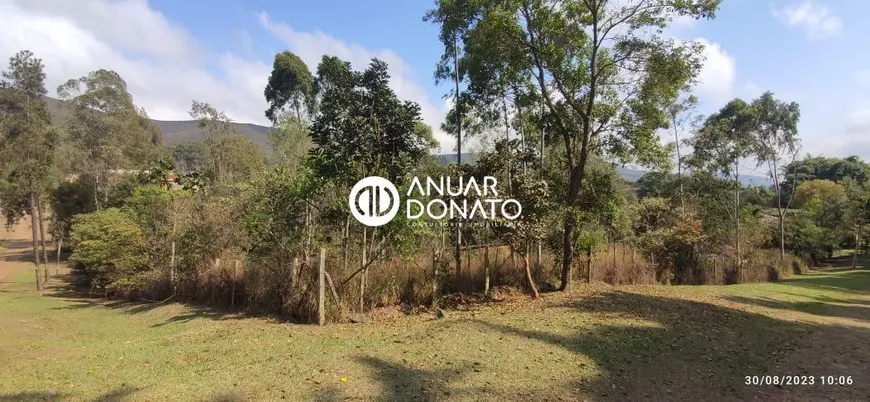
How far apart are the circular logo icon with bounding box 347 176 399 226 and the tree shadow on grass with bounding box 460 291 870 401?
270 cm

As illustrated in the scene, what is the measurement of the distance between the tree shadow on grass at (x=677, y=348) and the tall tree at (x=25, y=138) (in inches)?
741

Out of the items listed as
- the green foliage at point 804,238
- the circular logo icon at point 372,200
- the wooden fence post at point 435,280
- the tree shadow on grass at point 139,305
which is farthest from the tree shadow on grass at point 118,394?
the green foliage at point 804,238

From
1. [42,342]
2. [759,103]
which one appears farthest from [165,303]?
[759,103]

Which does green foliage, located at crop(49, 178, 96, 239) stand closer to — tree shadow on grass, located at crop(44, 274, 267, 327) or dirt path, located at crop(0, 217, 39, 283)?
dirt path, located at crop(0, 217, 39, 283)

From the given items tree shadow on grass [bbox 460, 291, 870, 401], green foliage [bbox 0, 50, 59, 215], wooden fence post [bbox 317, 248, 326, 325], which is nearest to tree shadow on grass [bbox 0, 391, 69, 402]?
wooden fence post [bbox 317, 248, 326, 325]

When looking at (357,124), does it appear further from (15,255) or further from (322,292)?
(15,255)

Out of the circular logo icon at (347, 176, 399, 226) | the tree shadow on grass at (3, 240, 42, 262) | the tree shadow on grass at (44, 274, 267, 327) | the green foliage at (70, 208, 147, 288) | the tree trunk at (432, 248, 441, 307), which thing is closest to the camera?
the circular logo icon at (347, 176, 399, 226)

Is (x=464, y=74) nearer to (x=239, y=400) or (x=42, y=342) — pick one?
(x=239, y=400)

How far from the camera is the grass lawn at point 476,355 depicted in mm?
4512

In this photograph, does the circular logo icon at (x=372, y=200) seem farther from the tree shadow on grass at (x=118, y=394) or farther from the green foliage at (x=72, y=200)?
the green foliage at (x=72, y=200)

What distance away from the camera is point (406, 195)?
8531 millimetres

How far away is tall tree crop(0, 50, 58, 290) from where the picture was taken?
1647cm

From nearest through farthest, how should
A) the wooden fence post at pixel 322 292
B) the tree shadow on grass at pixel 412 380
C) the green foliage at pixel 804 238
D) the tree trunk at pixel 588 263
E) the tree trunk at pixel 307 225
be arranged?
the tree shadow on grass at pixel 412 380, the wooden fence post at pixel 322 292, the tree trunk at pixel 307 225, the tree trunk at pixel 588 263, the green foliage at pixel 804 238

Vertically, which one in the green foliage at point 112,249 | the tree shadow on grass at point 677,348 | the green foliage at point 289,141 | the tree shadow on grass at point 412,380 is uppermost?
the green foliage at point 289,141
